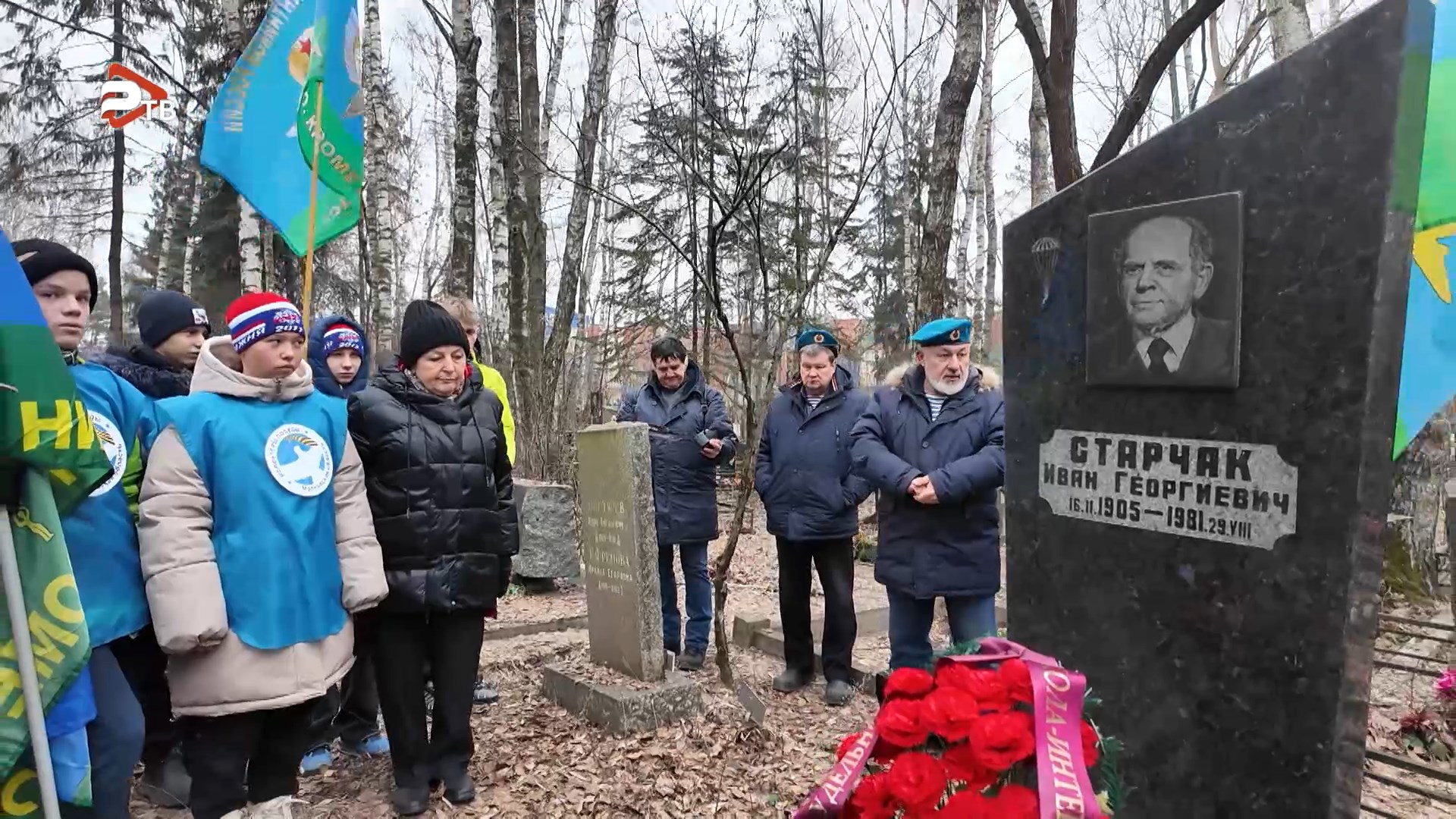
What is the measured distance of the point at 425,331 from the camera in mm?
3213

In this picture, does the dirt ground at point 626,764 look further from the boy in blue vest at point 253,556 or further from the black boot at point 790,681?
the boy in blue vest at point 253,556

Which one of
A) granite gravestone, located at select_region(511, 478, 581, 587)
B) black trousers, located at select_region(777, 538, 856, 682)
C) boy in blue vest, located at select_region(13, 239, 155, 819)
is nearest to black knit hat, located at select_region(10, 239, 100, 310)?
boy in blue vest, located at select_region(13, 239, 155, 819)

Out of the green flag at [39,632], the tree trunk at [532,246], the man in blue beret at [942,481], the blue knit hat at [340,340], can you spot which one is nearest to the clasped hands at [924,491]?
the man in blue beret at [942,481]

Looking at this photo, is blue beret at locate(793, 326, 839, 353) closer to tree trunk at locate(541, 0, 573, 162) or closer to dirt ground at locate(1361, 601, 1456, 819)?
dirt ground at locate(1361, 601, 1456, 819)

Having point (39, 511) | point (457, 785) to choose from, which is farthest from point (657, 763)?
point (39, 511)

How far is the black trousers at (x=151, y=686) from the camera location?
3016 mm

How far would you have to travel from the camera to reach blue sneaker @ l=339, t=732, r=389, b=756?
12.7 ft

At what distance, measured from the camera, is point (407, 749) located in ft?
10.7

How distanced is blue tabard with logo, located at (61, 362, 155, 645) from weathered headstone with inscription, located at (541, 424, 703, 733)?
6.46 ft

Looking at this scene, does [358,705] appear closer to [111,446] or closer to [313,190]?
[111,446]

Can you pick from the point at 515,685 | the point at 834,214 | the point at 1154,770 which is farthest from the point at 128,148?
the point at 1154,770

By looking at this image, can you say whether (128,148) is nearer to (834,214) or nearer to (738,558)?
(834,214)

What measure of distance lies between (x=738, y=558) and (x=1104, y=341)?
6.58 metres

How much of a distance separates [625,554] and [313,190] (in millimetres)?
2385
